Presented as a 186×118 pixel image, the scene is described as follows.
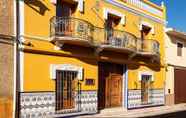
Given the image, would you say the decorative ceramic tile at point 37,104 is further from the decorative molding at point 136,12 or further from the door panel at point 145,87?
the door panel at point 145,87

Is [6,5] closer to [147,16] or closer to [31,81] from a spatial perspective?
[31,81]

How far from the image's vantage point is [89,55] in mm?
17391

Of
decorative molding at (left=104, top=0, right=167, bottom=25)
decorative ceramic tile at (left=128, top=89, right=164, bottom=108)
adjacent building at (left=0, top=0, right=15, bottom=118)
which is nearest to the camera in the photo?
adjacent building at (left=0, top=0, right=15, bottom=118)

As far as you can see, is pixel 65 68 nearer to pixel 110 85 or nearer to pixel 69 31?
pixel 69 31

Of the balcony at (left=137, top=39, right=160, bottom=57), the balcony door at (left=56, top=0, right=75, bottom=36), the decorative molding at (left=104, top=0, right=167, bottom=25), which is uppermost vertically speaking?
the decorative molding at (left=104, top=0, right=167, bottom=25)

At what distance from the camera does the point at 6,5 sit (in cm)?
1355

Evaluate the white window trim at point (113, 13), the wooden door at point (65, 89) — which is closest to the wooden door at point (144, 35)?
the white window trim at point (113, 13)

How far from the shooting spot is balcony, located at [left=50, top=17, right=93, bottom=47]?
50.4 feet

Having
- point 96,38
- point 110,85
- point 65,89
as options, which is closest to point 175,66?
point 110,85

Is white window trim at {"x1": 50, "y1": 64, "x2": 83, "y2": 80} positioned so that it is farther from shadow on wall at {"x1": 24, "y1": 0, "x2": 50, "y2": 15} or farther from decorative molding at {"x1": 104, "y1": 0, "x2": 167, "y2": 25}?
decorative molding at {"x1": 104, "y1": 0, "x2": 167, "y2": 25}

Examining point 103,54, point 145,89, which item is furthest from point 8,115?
point 145,89

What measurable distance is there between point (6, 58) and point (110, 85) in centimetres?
780

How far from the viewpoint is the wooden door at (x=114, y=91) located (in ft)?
64.3

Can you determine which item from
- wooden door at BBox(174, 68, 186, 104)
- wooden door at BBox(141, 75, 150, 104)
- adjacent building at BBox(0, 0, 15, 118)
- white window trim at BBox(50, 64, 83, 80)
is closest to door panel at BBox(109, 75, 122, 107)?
wooden door at BBox(141, 75, 150, 104)
